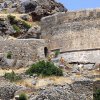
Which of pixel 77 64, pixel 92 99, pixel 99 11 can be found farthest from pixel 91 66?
pixel 92 99

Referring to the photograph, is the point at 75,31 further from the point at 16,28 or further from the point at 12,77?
the point at 16,28

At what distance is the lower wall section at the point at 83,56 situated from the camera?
139 feet

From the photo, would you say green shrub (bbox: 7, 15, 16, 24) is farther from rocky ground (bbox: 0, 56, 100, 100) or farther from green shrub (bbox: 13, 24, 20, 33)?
rocky ground (bbox: 0, 56, 100, 100)

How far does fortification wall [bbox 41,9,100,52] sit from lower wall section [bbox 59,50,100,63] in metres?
0.34

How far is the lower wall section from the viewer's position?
4231 centimetres

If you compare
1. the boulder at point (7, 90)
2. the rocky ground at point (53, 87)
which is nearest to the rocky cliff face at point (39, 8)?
the rocky ground at point (53, 87)

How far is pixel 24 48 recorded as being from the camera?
45.5 m

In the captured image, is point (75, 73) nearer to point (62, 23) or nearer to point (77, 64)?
point (77, 64)

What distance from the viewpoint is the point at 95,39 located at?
1674 inches

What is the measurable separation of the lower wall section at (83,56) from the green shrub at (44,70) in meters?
4.51

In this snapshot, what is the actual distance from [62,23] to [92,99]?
12389 mm

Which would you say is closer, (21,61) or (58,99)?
(58,99)

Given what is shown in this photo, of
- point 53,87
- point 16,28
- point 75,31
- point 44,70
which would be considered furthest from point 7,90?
point 16,28

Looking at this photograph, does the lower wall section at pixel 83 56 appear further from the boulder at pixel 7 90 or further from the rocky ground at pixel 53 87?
the boulder at pixel 7 90
